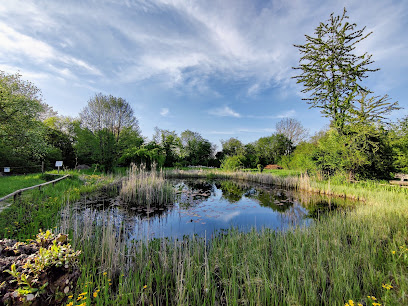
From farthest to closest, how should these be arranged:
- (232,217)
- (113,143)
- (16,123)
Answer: (113,143), (16,123), (232,217)

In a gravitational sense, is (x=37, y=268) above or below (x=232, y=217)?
above

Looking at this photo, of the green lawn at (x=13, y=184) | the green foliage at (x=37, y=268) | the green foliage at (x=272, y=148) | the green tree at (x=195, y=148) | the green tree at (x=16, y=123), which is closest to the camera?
the green foliage at (x=37, y=268)

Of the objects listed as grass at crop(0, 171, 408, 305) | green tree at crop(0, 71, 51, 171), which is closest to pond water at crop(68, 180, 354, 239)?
grass at crop(0, 171, 408, 305)

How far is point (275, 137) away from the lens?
30.9 metres

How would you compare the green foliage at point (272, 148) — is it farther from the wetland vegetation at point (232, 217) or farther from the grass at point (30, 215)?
the grass at point (30, 215)

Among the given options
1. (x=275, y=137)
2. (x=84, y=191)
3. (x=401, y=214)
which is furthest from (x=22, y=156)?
(x=275, y=137)

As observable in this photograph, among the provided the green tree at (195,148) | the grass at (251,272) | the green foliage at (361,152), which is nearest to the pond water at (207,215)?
the grass at (251,272)

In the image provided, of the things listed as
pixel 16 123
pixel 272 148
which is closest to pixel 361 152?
pixel 16 123

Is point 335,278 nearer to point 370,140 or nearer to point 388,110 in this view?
point 370,140

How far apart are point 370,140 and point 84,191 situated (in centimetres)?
1533

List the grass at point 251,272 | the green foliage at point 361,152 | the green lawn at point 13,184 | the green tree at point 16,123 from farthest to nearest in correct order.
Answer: the green tree at point 16,123, the green foliage at point 361,152, the green lawn at point 13,184, the grass at point 251,272

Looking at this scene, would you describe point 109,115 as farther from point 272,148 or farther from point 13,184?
point 272,148

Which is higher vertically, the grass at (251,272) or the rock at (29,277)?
the rock at (29,277)

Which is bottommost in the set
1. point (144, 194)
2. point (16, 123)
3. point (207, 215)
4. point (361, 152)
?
point (207, 215)
